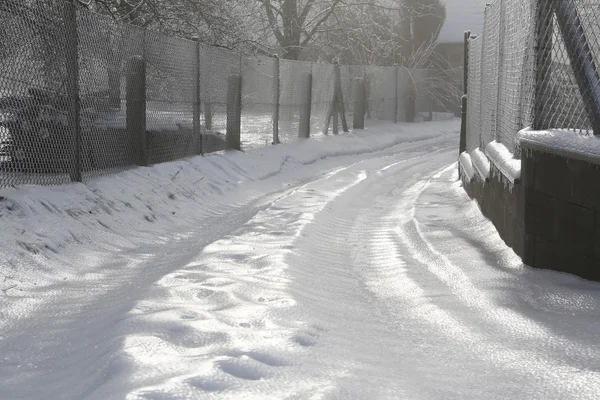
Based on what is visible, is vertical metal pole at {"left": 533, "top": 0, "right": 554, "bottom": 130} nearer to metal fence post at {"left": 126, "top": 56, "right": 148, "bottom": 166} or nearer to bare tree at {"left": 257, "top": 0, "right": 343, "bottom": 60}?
metal fence post at {"left": 126, "top": 56, "right": 148, "bottom": 166}

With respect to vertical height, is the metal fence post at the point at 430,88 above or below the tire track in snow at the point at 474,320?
above

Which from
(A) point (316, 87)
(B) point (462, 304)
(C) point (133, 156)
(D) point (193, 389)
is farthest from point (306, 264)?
(A) point (316, 87)

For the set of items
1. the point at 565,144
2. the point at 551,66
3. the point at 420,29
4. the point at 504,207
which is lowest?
the point at 504,207

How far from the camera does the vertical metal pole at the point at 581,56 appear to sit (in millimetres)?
5758

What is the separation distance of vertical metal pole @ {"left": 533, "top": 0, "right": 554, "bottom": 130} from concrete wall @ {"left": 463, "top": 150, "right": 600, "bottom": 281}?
32cm

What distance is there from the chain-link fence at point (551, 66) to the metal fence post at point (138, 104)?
14.9ft

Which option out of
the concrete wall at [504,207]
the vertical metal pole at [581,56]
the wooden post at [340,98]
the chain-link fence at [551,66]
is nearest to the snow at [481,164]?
the concrete wall at [504,207]

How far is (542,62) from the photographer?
632 centimetres

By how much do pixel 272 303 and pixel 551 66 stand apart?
111 inches

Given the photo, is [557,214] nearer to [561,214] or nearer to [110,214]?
[561,214]

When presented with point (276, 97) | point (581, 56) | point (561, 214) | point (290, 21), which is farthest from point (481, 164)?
point (290, 21)

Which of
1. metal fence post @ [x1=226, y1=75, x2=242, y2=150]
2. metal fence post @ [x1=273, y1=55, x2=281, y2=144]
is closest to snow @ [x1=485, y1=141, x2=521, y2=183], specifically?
metal fence post @ [x1=226, y1=75, x2=242, y2=150]

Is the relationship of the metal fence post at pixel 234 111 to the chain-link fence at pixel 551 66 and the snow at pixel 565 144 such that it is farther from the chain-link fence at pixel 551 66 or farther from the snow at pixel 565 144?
the snow at pixel 565 144

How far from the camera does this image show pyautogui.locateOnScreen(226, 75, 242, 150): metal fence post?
14.8m
